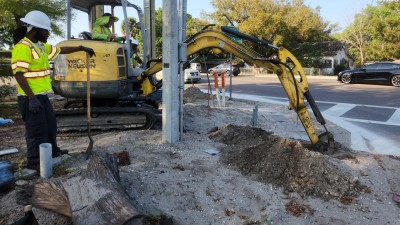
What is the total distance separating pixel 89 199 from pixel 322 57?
4008 centimetres

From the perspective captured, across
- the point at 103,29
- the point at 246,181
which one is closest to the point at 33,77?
the point at 103,29

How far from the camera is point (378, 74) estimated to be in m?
19.4

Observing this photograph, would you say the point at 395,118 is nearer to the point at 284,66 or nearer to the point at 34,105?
the point at 284,66

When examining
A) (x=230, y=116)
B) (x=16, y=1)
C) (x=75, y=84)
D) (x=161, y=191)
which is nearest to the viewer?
(x=161, y=191)

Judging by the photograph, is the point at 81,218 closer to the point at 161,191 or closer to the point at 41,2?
the point at 161,191

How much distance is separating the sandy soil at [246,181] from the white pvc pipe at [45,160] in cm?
14

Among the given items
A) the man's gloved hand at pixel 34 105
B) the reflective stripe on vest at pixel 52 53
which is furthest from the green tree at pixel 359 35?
the man's gloved hand at pixel 34 105

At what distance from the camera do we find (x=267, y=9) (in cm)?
3997

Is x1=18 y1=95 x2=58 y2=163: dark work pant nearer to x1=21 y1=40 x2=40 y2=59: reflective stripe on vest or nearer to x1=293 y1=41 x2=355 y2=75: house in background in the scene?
x1=21 y1=40 x2=40 y2=59: reflective stripe on vest

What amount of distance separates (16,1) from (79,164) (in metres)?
14.6

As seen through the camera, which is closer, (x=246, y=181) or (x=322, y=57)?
(x=246, y=181)

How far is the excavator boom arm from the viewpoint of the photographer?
18.7ft

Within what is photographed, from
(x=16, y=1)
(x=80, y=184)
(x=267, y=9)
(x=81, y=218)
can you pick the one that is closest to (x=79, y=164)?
(x=80, y=184)

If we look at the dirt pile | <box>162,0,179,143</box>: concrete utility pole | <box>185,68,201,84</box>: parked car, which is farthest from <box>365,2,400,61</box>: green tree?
the dirt pile
